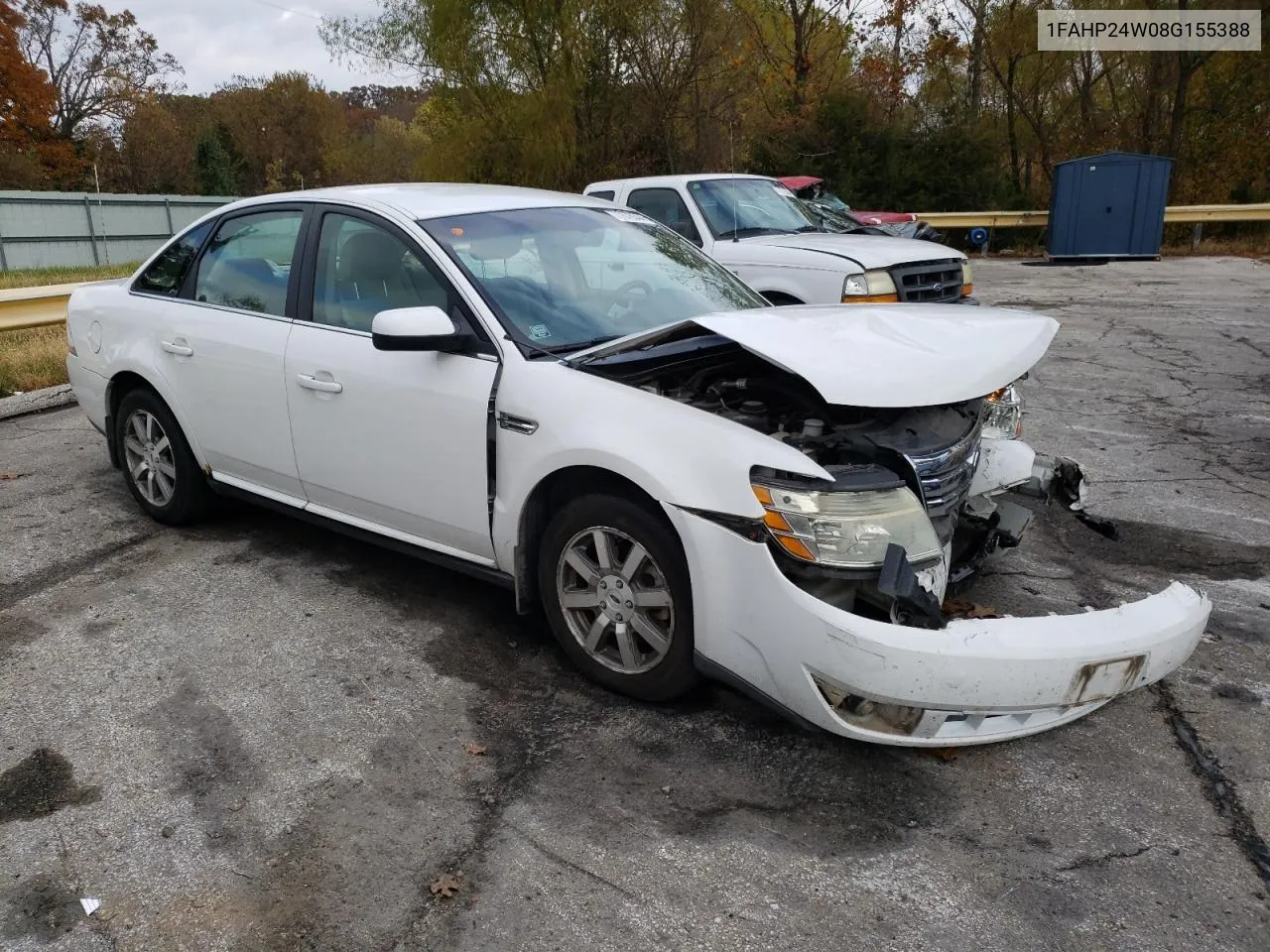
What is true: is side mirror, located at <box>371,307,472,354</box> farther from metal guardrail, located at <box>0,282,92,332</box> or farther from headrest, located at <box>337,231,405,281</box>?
metal guardrail, located at <box>0,282,92,332</box>

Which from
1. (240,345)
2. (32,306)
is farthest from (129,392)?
(32,306)

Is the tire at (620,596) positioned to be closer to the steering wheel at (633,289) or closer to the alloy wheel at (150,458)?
the steering wheel at (633,289)

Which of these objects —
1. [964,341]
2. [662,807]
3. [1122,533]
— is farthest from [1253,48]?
[662,807]

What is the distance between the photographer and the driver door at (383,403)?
3.74 meters

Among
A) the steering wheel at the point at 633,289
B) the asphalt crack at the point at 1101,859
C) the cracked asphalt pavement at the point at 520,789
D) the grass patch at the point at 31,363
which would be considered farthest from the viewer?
the grass patch at the point at 31,363

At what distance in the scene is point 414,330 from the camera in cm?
354

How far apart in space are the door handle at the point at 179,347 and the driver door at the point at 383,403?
0.79 metres

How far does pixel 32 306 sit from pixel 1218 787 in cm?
989

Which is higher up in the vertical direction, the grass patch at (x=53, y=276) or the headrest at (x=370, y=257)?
the headrest at (x=370, y=257)

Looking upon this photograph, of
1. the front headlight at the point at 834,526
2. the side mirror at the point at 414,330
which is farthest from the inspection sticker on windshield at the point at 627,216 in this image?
the front headlight at the point at 834,526

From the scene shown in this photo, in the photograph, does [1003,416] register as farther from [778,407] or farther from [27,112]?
[27,112]

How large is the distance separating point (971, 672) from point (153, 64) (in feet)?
163

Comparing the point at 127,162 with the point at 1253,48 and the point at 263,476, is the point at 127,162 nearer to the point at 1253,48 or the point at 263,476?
the point at 1253,48

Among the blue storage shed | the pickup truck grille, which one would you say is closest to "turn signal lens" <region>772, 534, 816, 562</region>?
the pickup truck grille
